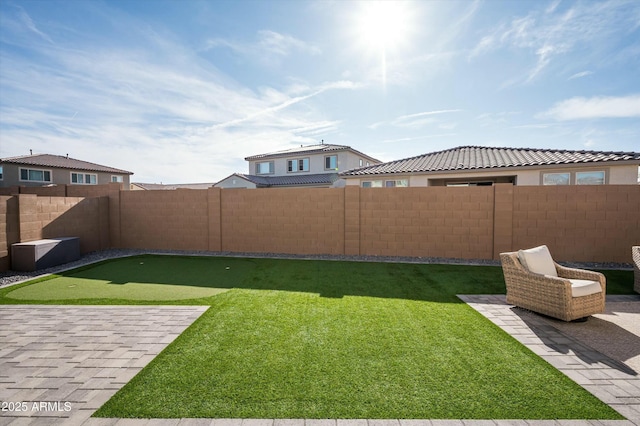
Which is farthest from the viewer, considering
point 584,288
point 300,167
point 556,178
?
point 300,167

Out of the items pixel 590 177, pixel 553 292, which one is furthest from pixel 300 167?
pixel 553 292

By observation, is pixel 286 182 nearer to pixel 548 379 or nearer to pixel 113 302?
pixel 113 302

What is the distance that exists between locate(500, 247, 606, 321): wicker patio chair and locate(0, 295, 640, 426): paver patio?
0.24 m

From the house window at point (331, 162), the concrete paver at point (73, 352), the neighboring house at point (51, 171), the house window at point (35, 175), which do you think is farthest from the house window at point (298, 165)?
the concrete paver at point (73, 352)

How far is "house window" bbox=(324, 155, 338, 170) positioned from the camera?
971 inches

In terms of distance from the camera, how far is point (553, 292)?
4297mm

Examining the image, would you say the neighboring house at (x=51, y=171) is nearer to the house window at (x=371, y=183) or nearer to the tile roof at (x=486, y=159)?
the house window at (x=371, y=183)

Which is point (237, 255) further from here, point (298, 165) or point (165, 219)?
point (298, 165)

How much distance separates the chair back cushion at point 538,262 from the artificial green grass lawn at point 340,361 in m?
1.07

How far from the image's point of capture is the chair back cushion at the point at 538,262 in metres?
4.82

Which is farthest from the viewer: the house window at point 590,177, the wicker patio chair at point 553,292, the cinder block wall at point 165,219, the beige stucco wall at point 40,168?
the beige stucco wall at point 40,168

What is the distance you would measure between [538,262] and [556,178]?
869cm

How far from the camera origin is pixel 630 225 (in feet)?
25.1

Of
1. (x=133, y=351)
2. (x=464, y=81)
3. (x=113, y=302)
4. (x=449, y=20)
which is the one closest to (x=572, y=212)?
(x=464, y=81)
